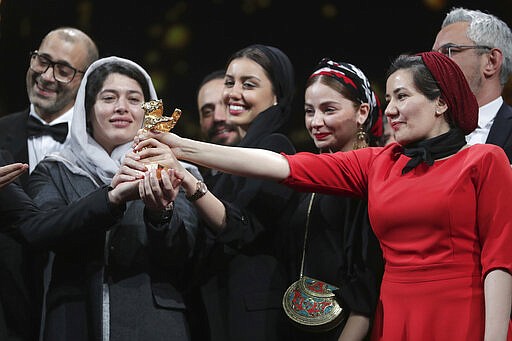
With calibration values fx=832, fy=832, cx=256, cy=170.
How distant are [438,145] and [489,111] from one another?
71 centimetres

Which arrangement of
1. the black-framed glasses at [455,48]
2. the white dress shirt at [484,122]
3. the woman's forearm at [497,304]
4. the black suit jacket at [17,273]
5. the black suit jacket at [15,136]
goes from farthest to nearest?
the black suit jacket at [15,136], the black-framed glasses at [455,48], the white dress shirt at [484,122], the black suit jacket at [17,273], the woman's forearm at [497,304]

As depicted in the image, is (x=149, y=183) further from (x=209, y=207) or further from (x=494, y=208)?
(x=494, y=208)

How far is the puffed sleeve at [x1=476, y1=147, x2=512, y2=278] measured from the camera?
2.16m

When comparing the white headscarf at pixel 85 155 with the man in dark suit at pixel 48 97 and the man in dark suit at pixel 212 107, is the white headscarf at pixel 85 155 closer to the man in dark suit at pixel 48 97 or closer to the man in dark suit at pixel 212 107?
the man in dark suit at pixel 48 97

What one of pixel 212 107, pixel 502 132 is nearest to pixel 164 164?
pixel 502 132

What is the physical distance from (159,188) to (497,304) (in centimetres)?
97

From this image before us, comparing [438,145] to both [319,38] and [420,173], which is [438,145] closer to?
[420,173]

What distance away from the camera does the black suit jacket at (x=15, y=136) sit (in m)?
3.32

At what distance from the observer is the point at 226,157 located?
2.41 meters

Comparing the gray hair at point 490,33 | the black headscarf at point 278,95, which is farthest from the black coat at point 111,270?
the gray hair at point 490,33

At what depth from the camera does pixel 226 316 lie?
8.81ft

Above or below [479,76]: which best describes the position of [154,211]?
below

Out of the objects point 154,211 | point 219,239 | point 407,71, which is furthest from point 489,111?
point 154,211

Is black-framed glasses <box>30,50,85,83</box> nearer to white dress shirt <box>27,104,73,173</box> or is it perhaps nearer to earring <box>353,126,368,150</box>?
white dress shirt <box>27,104,73,173</box>
